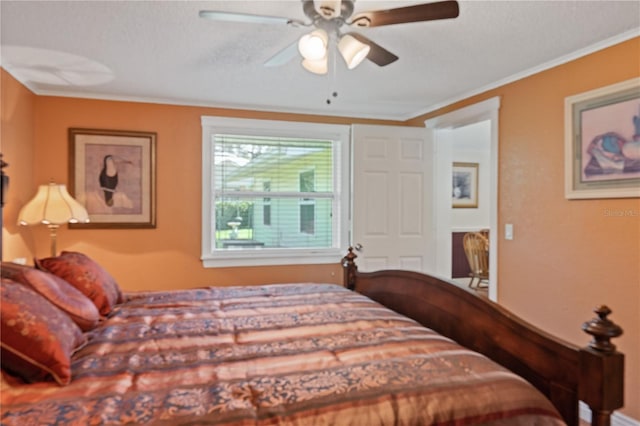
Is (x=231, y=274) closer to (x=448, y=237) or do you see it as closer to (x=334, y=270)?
(x=334, y=270)

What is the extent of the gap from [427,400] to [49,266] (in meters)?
1.88

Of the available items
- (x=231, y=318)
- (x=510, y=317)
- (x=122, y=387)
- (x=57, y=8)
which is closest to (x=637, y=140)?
(x=510, y=317)

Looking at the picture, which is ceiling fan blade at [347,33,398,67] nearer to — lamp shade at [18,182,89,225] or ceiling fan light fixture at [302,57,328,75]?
ceiling fan light fixture at [302,57,328,75]

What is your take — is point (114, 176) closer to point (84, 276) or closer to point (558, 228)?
point (84, 276)

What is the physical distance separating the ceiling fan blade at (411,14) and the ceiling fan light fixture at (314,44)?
16cm

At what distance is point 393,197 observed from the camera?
3986mm

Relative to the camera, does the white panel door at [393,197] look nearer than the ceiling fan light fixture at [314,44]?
No

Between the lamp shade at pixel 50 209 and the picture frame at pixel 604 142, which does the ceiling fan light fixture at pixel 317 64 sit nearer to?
the picture frame at pixel 604 142

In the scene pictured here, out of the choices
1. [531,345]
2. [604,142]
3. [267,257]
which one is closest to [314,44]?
[531,345]

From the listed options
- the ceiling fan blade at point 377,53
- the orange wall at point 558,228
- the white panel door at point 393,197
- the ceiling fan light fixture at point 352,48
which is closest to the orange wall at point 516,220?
the orange wall at point 558,228

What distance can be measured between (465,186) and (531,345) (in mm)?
5491

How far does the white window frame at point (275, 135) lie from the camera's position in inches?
150

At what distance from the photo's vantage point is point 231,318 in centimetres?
191

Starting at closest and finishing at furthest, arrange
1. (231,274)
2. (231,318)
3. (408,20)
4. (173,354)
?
(173,354)
(408,20)
(231,318)
(231,274)
